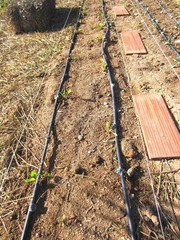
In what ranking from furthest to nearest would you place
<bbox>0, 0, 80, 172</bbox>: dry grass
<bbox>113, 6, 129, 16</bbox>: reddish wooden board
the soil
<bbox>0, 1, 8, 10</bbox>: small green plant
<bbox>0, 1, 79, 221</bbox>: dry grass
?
<bbox>0, 1, 8, 10</bbox>: small green plant < <bbox>113, 6, 129, 16</bbox>: reddish wooden board < <bbox>0, 0, 80, 172</bbox>: dry grass < <bbox>0, 1, 79, 221</bbox>: dry grass < the soil

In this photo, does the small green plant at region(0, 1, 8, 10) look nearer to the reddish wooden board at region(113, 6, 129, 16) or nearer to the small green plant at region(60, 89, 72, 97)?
the reddish wooden board at region(113, 6, 129, 16)

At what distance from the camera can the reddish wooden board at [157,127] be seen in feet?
7.89

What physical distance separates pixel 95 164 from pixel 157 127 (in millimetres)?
1101

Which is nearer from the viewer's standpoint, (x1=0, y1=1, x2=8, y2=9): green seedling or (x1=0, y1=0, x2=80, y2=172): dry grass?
(x1=0, y1=0, x2=80, y2=172): dry grass

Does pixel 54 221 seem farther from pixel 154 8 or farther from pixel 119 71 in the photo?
pixel 154 8

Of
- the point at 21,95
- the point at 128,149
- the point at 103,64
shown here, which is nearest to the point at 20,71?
the point at 21,95

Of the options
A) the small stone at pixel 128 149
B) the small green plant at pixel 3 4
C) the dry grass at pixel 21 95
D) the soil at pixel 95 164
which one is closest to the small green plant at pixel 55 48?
the dry grass at pixel 21 95

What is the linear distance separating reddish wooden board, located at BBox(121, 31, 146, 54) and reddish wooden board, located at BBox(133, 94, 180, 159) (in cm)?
158

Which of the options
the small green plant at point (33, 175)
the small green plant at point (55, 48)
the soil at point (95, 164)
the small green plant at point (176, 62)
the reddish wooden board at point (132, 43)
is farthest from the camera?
the small green plant at point (55, 48)

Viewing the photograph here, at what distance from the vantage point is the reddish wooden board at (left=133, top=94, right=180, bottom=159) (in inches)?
94.7

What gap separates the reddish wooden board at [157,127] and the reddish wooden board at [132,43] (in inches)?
62.4

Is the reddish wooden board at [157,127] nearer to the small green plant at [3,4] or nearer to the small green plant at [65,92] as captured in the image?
the small green plant at [65,92]

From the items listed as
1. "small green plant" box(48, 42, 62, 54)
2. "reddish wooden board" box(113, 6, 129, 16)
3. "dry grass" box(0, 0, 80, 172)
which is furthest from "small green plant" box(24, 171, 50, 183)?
"reddish wooden board" box(113, 6, 129, 16)

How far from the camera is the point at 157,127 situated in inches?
105
